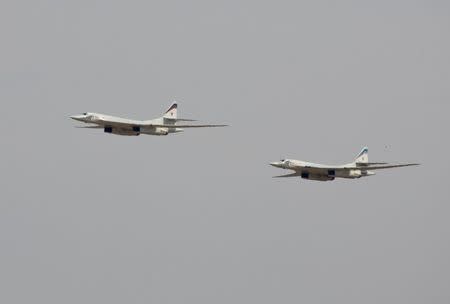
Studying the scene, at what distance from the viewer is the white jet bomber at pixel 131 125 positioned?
182m

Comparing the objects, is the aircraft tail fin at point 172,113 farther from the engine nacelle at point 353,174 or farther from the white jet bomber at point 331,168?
the engine nacelle at point 353,174

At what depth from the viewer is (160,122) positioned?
185250mm

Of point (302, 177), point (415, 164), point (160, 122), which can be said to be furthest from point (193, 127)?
point (415, 164)

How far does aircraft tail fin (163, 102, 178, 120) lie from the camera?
18725 cm

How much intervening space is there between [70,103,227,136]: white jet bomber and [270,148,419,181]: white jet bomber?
1356cm

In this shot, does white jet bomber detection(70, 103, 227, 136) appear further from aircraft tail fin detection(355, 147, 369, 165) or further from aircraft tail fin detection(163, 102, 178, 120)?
aircraft tail fin detection(355, 147, 369, 165)

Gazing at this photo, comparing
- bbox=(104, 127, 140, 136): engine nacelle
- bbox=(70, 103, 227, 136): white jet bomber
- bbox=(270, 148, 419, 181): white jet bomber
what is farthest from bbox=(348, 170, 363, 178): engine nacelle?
bbox=(104, 127, 140, 136): engine nacelle

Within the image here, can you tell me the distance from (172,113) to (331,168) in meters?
24.9

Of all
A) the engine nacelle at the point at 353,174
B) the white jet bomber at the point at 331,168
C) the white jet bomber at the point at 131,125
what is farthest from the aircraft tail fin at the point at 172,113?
the engine nacelle at the point at 353,174

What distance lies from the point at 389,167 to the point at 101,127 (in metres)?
41.2

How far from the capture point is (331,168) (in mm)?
180250

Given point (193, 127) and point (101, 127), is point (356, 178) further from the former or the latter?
point (101, 127)

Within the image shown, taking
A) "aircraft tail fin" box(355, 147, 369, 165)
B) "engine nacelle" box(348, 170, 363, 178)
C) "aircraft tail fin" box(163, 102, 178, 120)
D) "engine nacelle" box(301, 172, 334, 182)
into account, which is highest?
"aircraft tail fin" box(163, 102, 178, 120)

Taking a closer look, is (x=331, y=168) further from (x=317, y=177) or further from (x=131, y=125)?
(x=131, y=125)
